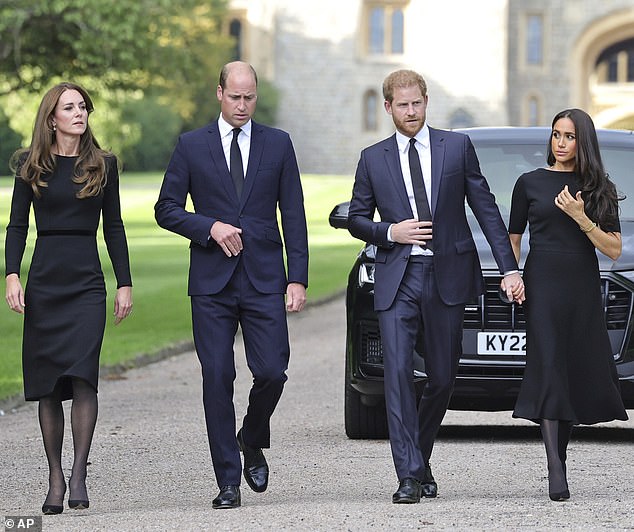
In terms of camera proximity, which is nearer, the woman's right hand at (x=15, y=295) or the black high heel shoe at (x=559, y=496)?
the black high heel shoe at (x=559, y=496)

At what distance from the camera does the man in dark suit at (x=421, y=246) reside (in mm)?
7199

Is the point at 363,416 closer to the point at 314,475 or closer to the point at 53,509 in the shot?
the point at 314,475

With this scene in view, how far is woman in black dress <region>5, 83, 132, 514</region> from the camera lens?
280 inches

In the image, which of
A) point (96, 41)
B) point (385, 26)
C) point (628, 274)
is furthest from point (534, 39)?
point (628, 274)

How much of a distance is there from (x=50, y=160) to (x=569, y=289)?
2.26 meters

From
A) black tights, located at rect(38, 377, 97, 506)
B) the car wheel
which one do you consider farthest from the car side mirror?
black tights, located at rect(38, 377, 97, 506)

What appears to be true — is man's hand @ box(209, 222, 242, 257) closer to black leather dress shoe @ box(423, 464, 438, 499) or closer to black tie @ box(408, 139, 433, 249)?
black tie @ box(408, 139, 433, 249)

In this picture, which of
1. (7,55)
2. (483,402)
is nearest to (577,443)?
(483,402)

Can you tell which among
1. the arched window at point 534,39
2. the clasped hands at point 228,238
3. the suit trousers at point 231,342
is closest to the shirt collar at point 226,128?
the clasped hands at point 228,238

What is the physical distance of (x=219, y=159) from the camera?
7172 mm

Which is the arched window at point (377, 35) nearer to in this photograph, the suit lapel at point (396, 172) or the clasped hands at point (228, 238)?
the suit lapel at point (396, 172)

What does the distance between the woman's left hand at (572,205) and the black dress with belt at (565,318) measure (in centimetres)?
6

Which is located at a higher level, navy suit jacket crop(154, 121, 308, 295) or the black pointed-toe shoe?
navy suit jacket crop(154, 121, 308, 295)

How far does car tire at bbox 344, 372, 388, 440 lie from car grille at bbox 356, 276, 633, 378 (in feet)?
1.46
